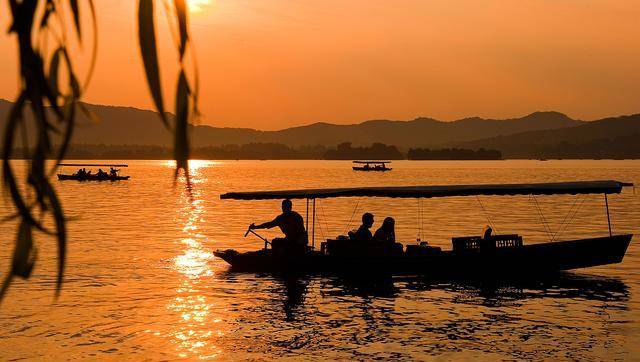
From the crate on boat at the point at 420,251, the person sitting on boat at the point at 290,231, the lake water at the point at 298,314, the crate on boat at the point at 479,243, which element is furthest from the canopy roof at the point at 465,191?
the lake water at the point at 298,314

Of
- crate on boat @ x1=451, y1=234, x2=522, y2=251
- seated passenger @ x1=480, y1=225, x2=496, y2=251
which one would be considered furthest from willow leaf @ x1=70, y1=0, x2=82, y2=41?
seated passenger @ x1=480, y1=225, x2=496, y2=251

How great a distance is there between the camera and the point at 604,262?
30922mm

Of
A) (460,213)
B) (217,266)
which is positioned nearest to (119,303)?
(217,266)

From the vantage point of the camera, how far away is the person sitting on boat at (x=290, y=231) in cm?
2941

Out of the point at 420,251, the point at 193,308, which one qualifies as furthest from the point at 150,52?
the point at 420,251

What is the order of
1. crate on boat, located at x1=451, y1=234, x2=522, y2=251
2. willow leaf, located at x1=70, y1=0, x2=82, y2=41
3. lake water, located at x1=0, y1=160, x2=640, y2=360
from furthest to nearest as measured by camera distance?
crate on boat, located at x1=451, y1=234, x2=522, y2=251
lake water, located at x1=0, y1=160, x2=640, y2=360
willow leaf, located at x1=70, y1=0, x2=82, y2=41

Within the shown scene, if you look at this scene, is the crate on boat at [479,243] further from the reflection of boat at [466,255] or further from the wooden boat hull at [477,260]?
the wooden boat hull at [477,260]

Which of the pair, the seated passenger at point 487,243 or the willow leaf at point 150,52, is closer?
the willow leaf at point 150,52

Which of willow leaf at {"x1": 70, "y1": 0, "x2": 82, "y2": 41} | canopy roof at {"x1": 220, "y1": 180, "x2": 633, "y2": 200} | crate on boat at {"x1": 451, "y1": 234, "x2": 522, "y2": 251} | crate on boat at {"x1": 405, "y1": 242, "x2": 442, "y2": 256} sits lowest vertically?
crate on boat at {"x1": 405, "y1": 242, "x2": 442, "y2": 256}

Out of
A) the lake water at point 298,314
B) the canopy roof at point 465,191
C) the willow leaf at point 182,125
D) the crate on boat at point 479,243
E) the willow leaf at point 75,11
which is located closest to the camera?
the willow leaf at point 182,125

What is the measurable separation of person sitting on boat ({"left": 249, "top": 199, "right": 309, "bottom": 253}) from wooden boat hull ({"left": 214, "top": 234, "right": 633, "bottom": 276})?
0.39m

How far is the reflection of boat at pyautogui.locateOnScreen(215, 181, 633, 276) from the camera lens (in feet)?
99.0

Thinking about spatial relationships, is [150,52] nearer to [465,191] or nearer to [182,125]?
[182,125]

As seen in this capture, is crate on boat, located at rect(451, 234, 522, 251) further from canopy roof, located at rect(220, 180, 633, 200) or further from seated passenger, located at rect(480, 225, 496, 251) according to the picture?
canopy roof, located at rect(220, 180, 633, 200)
